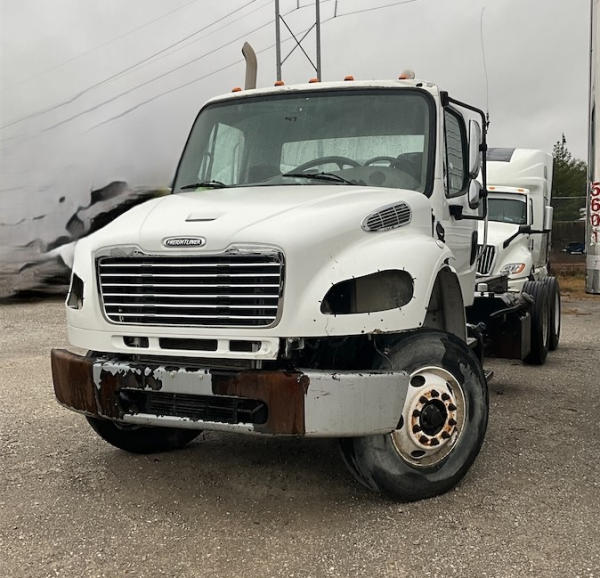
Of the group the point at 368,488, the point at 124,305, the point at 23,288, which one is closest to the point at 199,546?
the point at 368,488

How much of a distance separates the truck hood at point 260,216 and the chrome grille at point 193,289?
0.32 feet

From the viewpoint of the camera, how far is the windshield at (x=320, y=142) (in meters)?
5.05

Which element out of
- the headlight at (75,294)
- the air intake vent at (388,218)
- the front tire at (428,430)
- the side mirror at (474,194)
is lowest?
the front tire at (428,430)

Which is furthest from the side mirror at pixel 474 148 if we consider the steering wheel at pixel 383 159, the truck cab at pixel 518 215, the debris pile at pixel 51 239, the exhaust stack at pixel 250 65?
the debris pile at pixel 51 239

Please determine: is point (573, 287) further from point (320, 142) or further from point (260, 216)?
point (260, 216)

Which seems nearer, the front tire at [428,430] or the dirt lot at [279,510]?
the dirt lot at [279,510]

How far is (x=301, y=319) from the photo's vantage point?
3818mm

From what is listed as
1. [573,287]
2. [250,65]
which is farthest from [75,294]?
[573,287]

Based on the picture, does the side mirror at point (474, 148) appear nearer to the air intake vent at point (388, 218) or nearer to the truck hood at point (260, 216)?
the truck hood at point (260, 216)

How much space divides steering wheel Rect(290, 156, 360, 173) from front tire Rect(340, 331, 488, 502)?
139 centimetres

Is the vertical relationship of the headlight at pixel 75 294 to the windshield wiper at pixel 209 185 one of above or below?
below

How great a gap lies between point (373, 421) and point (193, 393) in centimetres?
95

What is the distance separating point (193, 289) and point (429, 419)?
1514mm

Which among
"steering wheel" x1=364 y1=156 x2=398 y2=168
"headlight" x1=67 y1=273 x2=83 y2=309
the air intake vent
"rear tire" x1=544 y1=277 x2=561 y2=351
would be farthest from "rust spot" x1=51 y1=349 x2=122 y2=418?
"rear tire" x1=544 y1=277 x2=561 y2=351
